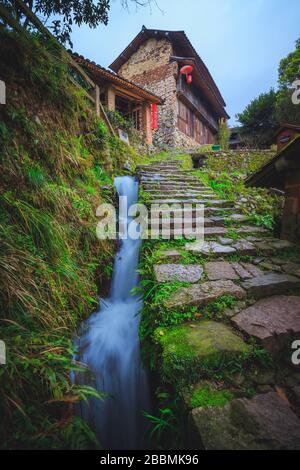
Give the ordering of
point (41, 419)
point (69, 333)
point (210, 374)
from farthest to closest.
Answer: point (69, 333) < point (210, 374) < point (41, 419)

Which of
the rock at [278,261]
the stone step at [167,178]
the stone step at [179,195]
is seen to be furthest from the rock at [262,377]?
the stone step at [167,178]

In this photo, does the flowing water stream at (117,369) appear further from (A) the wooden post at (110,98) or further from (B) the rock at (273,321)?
(A) the wooden post at (110,98)

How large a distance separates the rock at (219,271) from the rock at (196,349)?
0.86 meters

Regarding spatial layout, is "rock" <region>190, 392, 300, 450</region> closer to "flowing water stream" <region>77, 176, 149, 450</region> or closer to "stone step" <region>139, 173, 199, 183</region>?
"flowing water stream" <region>77, 176, 149, 450</region>

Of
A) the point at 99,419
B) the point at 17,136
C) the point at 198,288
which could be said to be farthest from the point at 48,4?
the point at 99,419

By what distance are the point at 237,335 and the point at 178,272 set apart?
3.81 ft

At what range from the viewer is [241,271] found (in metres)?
3.21

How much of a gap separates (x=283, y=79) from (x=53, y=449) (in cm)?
2572

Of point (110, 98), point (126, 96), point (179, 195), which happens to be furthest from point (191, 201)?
point (126, 96)

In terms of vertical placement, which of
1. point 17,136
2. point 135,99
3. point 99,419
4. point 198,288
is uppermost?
point 135,99

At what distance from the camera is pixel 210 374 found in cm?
181

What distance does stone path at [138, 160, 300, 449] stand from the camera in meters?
1.47

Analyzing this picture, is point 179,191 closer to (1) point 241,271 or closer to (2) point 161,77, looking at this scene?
(1) point 241,271

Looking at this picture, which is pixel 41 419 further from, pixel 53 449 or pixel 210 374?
pixel 210 374
